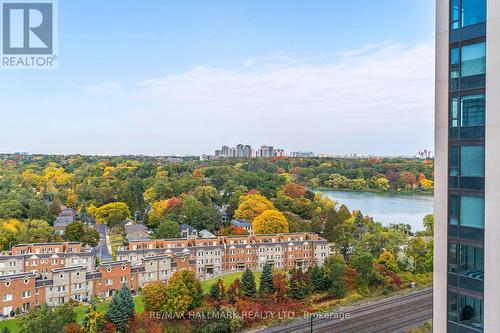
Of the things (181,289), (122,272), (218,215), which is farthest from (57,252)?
(218,215)

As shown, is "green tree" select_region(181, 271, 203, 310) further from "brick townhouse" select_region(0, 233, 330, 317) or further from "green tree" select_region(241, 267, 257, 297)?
"brick townhouse" select_region(0, 233, 330, 317)

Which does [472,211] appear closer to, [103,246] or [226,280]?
[226,280]

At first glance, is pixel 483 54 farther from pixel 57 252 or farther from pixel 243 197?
pixel 243 197

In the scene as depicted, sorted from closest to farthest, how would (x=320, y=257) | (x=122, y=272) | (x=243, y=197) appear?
(x=122, y=272)
(x=320, y=257)
(x=243, y=197)

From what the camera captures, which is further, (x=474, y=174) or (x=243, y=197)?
(x=243, y=197)

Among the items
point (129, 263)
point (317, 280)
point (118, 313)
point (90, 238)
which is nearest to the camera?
point (118, 313)

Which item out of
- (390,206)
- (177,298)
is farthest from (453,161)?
(390,206)
